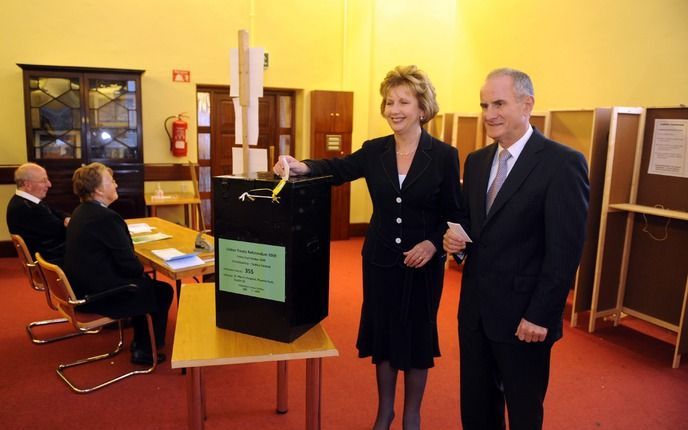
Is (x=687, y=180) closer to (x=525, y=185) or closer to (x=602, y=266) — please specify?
(x=602, y=266)

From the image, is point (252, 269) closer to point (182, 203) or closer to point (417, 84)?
point (417, 84)

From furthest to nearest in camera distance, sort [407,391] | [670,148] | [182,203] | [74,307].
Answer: [182,203]
[670,148]
[74,307]
[407,391]

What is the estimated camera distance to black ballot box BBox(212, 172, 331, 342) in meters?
1.54

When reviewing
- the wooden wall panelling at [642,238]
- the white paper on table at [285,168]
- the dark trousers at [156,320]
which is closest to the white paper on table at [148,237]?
the dark trousers at [156,320]

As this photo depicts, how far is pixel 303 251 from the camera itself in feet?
5.23

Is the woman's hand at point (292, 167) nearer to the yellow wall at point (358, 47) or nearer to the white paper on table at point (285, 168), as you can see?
the white paper on table at point (285, 168)

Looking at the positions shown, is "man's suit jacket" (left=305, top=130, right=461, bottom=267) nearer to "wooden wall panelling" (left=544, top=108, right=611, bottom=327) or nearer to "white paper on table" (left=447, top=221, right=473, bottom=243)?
"white paper on table" (left=447, top=221, right=473, bottom=243)

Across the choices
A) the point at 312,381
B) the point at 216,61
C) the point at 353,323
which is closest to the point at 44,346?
the point at 353,323

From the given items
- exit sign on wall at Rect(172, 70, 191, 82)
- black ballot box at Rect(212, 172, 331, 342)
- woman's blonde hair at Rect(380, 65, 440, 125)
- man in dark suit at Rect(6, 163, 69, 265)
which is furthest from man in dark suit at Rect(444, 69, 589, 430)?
exit sign on wall at Rect(172, 70, 191, 82)

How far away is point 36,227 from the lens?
152 inches

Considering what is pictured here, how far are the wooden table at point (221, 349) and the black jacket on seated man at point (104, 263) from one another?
1149 mm

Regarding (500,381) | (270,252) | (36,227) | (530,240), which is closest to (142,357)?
(36,227)

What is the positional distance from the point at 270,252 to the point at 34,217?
309 centimetres

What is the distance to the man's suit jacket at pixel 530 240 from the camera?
1.60 m
